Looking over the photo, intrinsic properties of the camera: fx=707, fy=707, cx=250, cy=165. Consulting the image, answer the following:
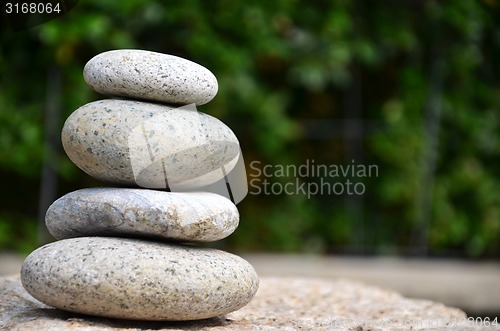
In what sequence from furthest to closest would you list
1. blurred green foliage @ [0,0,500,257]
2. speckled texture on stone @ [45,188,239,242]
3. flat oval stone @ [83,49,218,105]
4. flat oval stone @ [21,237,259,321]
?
blurred green foliage @ [0,0,500,257] < flat oval stone @ [83,49,218,105] < speckled texture on stone @ [45,188,239,242] < flat oval stone @ [21,237,259,321]

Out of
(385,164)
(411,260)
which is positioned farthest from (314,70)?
(411,260)

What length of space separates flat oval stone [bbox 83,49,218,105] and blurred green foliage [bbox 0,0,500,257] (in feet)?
13.9

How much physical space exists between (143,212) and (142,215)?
0.02 m

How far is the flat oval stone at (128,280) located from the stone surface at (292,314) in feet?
0.46

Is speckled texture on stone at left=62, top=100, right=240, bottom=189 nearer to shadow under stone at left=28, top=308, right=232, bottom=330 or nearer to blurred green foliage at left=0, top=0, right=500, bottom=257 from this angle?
shadow under stone at left=28, top=308, right=232, bottom=330

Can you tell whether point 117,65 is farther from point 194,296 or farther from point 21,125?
point 21,125

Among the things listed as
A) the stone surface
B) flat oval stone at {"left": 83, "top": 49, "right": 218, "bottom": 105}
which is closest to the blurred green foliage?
the stone surface

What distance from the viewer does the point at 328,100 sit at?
10703 millimetres

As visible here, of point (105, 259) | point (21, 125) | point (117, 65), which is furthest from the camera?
point (21, 125)

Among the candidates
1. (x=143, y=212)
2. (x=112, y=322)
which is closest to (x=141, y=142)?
(x=143, y=212)

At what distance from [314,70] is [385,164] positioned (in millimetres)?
1976

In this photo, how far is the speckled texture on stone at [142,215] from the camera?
3.89 meters

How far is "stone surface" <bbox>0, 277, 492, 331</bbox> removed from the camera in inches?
155

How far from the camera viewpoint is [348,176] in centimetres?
1023
